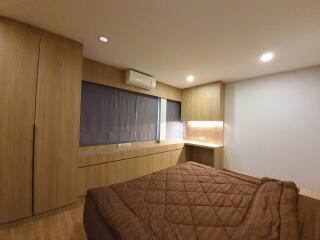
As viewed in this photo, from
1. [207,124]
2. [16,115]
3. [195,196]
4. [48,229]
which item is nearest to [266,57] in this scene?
[207,124]

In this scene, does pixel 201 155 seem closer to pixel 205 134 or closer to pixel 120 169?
pixel 205 134

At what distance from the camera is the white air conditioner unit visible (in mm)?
3080

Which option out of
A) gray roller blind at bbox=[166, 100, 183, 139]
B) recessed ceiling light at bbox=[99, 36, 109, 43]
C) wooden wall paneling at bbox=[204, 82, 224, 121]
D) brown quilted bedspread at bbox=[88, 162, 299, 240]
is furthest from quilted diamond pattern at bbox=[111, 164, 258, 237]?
gray roller blind at bbox=[166, 100, 183, 139]

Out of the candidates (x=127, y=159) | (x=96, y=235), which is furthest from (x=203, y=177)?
(x=127, y=159)

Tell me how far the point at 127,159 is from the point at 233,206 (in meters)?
2.10

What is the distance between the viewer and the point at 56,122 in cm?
201

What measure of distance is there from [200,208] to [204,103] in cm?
316

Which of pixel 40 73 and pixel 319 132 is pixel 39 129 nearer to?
pixel 40 73

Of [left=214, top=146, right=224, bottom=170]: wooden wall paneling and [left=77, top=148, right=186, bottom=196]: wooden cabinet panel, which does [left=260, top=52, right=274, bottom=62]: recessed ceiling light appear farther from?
[left=77, top=148, right=186, bottom=196]: wooden cabinet panel

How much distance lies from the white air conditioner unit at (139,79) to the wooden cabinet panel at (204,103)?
138 centimetres

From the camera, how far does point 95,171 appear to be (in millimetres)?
2537

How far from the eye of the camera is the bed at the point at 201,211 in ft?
3.25

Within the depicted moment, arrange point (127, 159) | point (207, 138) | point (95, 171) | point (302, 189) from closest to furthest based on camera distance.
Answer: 1. point (95, 171)
2. point (302, 189)
3. point (127, 159)
4. point (207, 138)

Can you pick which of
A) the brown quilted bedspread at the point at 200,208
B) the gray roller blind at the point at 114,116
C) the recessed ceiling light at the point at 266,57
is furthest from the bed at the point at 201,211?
the recessed ceiling light at the point at 266,57
